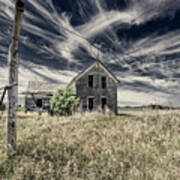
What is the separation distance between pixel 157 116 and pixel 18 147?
794 cm

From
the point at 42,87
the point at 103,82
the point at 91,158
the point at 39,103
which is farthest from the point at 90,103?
the point at 91,158

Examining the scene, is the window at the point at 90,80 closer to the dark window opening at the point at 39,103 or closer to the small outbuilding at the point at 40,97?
the small outbuilding at the point at 40,97

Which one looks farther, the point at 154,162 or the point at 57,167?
the point at 154,162

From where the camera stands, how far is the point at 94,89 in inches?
918

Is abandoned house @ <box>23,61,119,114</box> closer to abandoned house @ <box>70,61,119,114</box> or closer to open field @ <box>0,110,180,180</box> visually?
abandoned house @ <box>70,61,119,114</box>

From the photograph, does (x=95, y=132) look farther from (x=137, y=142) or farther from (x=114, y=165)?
(x=114, y=165)

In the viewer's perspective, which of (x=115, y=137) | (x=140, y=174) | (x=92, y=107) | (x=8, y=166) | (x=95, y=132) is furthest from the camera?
(x=92, y=107)

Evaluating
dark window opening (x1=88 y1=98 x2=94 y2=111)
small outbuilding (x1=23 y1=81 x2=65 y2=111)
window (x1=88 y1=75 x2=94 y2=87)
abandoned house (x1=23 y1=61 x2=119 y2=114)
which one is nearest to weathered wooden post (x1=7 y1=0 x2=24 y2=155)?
abandoned house (x1=23 y1=61 x2=119 y2=114)

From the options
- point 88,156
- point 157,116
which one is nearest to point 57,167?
point 88,156

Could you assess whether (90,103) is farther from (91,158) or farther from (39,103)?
(91,158)

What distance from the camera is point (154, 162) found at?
15.8 ft

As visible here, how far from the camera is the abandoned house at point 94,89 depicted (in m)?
22.9

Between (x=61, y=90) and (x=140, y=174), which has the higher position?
(x=61, y=90)

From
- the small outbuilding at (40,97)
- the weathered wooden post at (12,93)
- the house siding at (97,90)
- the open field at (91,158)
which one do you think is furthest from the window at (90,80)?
Result: the weathered wooden post at (12,93)
